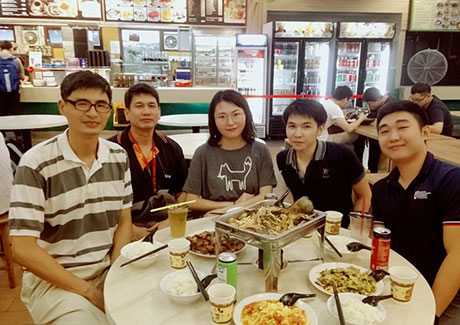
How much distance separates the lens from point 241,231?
4.64 ft

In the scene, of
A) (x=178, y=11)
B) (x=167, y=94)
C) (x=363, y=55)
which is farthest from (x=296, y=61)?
(x=167, y=94)

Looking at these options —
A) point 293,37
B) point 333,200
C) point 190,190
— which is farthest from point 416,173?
point 293,37

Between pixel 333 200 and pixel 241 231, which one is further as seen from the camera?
pixel 333 200

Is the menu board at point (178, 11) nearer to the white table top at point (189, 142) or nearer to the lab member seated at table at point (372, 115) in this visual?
the lab member seated at table at point (372, 115)

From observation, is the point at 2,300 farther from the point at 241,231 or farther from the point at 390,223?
the point at 390,223

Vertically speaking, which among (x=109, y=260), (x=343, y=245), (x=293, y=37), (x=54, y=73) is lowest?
(x=109, y=260)

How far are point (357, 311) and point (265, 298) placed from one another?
311 millimetres

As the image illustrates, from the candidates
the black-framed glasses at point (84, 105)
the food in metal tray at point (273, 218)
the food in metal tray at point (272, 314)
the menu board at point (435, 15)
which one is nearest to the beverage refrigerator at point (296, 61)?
the menu board at point (435, 15)

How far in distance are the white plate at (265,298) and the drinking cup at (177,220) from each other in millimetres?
631

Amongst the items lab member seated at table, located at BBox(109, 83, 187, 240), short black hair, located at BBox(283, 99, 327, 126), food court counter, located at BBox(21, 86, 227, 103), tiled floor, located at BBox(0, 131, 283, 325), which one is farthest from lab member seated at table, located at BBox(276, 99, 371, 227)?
food court counter, located at BBox(21, 86, 227, 103)

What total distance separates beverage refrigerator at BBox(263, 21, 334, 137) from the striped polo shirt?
689cm

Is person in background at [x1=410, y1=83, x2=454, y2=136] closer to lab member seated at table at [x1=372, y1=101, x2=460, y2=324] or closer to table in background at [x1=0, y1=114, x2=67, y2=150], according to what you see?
lab member seated at table at [x1=372, y1=101, x2=460, y2=324]

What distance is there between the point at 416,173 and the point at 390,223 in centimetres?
29

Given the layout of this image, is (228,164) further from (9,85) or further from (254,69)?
(254,69)
